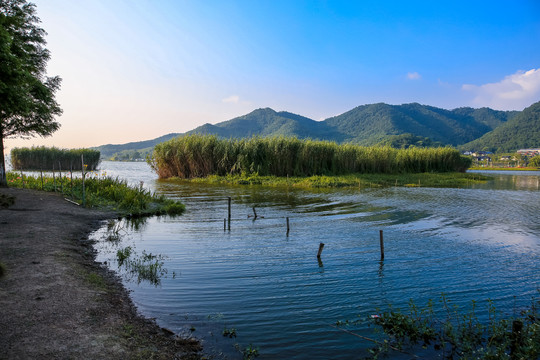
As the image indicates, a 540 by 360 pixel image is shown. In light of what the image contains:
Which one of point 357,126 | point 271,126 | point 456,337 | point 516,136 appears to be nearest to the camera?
point 456,337

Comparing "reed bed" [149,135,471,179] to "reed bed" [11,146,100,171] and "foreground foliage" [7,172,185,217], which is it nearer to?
"foreground foliage" [7,172,185,217]

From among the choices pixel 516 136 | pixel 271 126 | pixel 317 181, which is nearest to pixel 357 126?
pixel 271 126

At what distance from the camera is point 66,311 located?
5555 millimetres

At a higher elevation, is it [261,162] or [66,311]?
[261,162]

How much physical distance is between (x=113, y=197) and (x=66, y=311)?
14.8 m

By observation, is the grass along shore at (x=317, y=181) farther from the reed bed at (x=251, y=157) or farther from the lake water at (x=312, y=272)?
the lake water at (x=312, y=272)

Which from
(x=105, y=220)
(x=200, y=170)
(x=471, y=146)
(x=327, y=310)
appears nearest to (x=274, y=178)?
(x=200, y=170)

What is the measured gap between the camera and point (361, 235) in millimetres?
13609

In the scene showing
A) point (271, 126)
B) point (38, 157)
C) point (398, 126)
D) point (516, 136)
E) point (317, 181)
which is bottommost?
point (317, 181)

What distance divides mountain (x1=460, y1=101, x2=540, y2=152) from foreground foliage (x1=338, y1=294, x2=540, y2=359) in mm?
190322

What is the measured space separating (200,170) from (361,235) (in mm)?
31207

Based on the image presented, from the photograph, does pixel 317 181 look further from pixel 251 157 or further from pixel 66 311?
pixel 66 311

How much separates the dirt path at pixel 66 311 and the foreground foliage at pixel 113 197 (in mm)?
7156

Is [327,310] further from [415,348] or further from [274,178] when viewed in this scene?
[274,178]
